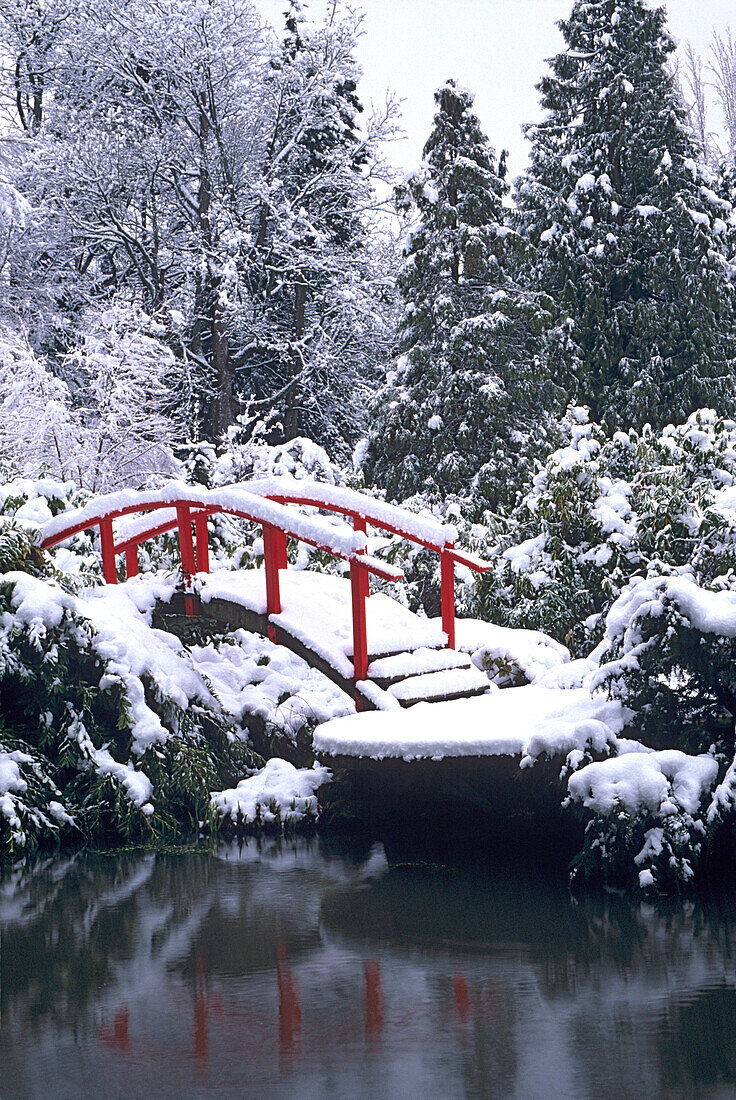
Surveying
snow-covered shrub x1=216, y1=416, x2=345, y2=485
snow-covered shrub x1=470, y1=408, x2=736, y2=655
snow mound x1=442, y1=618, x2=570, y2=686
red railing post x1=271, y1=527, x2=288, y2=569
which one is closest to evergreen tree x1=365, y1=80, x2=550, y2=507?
snow-covered shrub x1=216, y1=416, x2=345, y2=485

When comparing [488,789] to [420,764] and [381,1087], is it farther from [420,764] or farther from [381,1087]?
[381,1087]

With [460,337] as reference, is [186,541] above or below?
below

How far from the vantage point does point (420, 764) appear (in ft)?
26.5

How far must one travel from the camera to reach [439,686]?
371 inches

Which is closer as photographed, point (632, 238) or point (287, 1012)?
point (287, 1012)

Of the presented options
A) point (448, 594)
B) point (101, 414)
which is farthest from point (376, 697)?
point (101, 414)

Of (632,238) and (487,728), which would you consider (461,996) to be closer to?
(487,728)

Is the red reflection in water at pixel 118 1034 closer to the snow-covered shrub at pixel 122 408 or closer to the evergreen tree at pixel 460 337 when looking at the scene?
the snow-covered shrub at pixel 122 408

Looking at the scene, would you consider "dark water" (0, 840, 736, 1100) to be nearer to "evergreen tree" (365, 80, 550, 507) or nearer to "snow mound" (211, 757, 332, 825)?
"snow mound" (211, 757, 332, 825)

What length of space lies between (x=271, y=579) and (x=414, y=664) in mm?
1313

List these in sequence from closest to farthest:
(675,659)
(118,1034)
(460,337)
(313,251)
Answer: (118,1034)
(675,659)
(460,337)
(313,251)

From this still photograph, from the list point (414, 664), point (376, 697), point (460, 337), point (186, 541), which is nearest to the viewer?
point (376, 697)

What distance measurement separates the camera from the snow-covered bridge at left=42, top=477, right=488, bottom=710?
9383 millimetres

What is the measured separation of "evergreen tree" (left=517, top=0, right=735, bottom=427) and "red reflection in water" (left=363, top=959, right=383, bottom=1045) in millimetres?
16992
